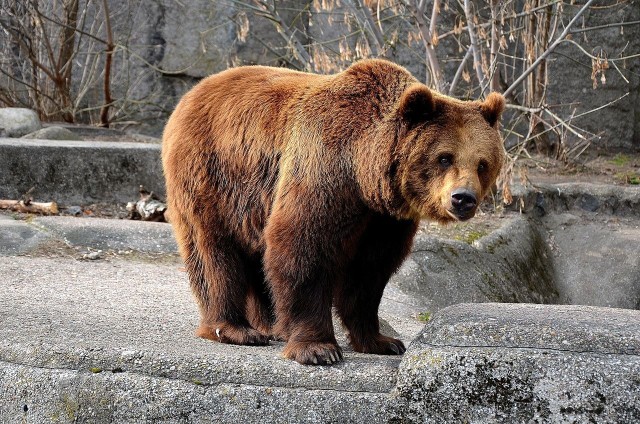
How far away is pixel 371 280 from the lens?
→ 4750 millimetres

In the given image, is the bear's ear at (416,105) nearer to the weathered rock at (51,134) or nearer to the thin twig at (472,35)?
the thin twig at (472,35)

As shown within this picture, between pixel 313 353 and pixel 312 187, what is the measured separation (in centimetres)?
78

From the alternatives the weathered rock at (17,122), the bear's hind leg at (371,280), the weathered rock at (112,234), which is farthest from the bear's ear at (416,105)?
the weathered rock at (17,122)

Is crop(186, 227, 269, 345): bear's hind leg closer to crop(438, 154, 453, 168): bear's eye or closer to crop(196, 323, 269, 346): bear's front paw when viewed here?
crop(196, 323, 269, 346): bear's front paw

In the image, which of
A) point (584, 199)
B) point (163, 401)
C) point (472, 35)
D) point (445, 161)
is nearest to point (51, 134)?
point (472, 35)

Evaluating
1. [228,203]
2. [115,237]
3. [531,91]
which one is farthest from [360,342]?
[531,91]

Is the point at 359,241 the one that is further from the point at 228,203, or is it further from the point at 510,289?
the point at 510,289

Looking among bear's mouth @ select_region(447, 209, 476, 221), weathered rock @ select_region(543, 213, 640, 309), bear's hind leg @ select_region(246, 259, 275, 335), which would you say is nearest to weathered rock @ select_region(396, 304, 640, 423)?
bear's mouth @ select_region(447, 209, 476, 221)

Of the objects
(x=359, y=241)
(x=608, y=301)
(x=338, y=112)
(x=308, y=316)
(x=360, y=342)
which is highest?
(x=338, y=112)

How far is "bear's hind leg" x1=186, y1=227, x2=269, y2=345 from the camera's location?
15.6 feet

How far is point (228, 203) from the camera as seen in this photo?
4.81 metres

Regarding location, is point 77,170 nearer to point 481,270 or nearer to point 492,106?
point 481,270

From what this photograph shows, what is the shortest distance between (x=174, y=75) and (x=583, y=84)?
5.92 meters

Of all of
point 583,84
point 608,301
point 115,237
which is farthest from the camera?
point 583,84
